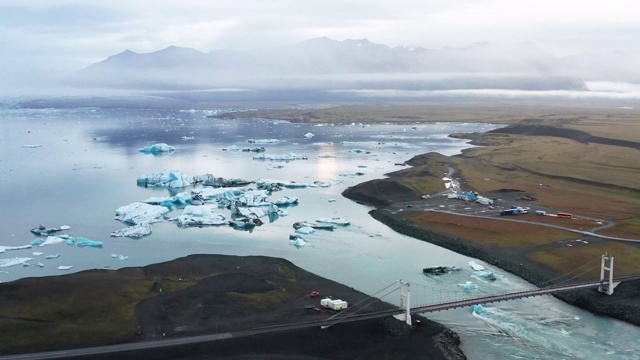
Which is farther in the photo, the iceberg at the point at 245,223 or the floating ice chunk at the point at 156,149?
the floating ice chunk at the point at 156,149

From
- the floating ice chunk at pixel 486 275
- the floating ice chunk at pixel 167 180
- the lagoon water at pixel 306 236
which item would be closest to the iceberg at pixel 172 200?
the lagoon water at pixel 306 236

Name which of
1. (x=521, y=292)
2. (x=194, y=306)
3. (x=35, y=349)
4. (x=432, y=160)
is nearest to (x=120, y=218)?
(x=194, y=306)

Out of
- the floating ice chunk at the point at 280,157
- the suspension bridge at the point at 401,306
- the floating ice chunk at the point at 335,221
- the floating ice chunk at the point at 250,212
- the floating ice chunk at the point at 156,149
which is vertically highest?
the floating ice chunk at the point at 156,149

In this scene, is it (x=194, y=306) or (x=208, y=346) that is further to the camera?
(x=194, y=306)

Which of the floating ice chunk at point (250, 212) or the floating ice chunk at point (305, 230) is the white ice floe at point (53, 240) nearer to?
the floating ice chunk at point (250, 212)

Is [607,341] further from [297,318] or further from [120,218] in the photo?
[120,218]

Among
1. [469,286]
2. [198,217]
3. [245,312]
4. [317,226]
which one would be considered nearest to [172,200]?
[198,217]

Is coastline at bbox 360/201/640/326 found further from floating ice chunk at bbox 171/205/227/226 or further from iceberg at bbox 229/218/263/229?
floating ice chunk at bbox 171/205/227/226
